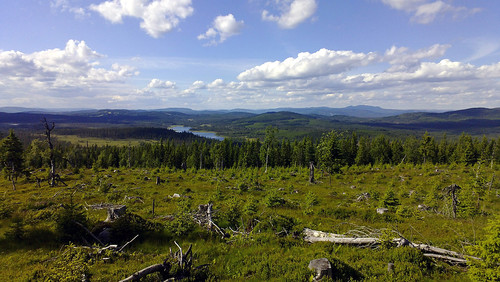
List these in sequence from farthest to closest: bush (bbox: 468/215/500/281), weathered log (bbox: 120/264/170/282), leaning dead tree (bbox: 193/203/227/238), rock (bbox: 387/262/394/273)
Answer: leaning dead tree (bbox: 193/203/227/238)
rock (bbox: 387/262/394/273)
weathered log (bbox: 120/264/170/282)
bush (bbox: 468/215/500/281)

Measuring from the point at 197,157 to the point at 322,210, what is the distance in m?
73.5

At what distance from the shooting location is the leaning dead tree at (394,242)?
26.6 feet

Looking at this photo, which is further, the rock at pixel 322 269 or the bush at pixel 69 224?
the bush at pixel 69 224

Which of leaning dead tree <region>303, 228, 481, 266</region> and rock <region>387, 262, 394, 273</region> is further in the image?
leaning dead tree <region>303, 228, 481, 266</region>

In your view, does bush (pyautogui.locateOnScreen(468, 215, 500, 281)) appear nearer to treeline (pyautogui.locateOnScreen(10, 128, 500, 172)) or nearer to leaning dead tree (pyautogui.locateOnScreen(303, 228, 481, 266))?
leaning dead tree (pyautogui.locateOnScreen(303, 228, 481, 266))

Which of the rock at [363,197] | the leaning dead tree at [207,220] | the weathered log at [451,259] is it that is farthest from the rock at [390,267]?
the rock at [363,197]

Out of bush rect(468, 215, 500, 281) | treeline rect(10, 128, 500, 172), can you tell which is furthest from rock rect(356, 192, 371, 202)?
treeline rect(10, 128, 500, 172)

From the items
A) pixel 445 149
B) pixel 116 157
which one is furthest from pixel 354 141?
pixel 116 157

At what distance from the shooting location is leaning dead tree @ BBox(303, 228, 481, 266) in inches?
319

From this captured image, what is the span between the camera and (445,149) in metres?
73.1

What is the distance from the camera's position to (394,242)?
9141 millimetres

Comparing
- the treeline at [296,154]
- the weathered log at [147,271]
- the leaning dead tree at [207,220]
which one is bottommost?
the treeline at [296,154]

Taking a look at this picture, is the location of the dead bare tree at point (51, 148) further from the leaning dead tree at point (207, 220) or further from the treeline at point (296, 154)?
the treeline at point (296, 154)

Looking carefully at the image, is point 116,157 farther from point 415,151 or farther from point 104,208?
point 415,151
